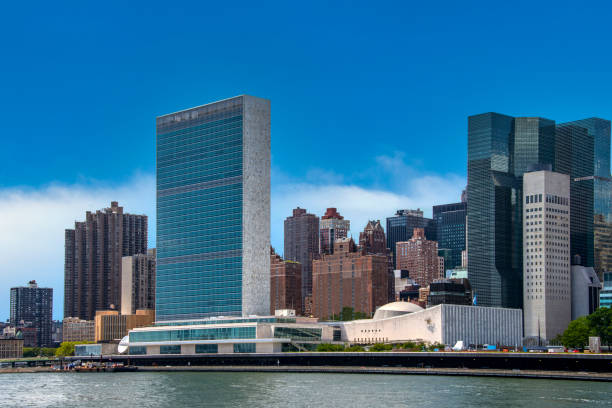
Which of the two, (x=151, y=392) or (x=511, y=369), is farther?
(x=511, y=369)

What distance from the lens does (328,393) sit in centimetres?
15225

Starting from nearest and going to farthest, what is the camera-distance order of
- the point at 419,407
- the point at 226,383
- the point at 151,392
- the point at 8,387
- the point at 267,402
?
1. the point at 419,407
2. the point at 267,402
3. the point at 151,392
4. the point at 226,383
5. the point at 8,387

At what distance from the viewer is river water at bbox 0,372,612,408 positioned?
444ft

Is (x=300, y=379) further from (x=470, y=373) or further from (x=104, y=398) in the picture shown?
(x=104, y=398)

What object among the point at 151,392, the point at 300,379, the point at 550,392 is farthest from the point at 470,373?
the point at 151,392

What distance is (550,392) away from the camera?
14675cm

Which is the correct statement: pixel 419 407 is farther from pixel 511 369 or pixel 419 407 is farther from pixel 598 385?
pixel 511 369

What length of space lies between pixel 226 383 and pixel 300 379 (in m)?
17.8

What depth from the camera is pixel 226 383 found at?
7308 inches

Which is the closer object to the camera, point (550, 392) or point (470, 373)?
point (550, 392)

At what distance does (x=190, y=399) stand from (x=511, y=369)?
7988 centimetres

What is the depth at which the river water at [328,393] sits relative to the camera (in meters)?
135

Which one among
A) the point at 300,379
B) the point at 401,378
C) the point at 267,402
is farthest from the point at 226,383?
the point at 267,402

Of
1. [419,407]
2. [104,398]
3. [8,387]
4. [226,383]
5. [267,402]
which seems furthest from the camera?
→ [8,387]
